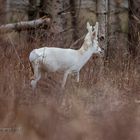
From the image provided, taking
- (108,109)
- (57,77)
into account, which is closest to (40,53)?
(57,77)

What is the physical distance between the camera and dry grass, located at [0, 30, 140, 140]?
199 inches

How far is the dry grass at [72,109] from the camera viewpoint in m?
5.04

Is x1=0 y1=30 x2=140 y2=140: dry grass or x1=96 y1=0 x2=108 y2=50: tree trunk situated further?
x1=96 y1=0 x2=108 y2=50: tree trunk

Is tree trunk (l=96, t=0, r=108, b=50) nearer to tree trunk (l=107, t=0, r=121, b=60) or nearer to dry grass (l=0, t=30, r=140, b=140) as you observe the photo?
tree trunk (l=107, t=0, r=121, b=60)

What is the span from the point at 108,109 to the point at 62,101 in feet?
2.15

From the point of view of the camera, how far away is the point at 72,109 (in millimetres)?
5828

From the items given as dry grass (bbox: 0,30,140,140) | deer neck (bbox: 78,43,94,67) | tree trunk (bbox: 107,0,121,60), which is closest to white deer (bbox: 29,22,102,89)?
deer neck (bbox: 78,43,94,67)

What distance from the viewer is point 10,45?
11.7 metres

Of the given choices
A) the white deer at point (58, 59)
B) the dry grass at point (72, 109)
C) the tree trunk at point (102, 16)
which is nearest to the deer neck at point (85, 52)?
the white deer at point (58, 59)

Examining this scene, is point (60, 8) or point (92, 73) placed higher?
point (60, 8)

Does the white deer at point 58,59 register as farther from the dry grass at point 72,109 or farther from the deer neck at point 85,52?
the dry grass at point 72,109

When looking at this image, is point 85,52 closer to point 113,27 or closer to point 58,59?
point 58,59

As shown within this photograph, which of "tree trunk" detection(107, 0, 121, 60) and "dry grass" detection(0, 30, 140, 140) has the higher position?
"tree trunk" detection(107, 0, 121, 60)

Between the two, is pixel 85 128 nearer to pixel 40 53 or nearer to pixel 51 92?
pixel 51 92
